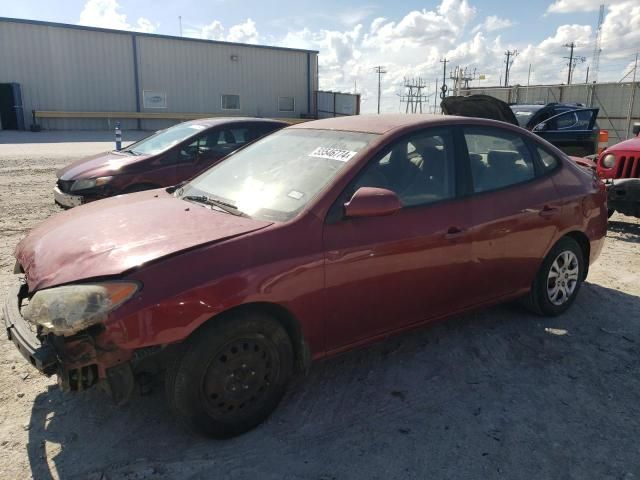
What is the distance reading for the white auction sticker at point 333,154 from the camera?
3.27m

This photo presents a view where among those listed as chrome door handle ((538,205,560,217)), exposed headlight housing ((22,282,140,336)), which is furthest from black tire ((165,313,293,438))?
chrome door handle ((538,205,560,217))

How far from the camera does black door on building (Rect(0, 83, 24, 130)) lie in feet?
83.4

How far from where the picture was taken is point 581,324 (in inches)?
172

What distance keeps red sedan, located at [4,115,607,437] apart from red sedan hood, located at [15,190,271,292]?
1 centimetres

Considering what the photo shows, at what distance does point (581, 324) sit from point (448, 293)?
5.13 ft

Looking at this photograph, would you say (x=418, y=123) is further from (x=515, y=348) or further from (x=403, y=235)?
(x=515, y=348)

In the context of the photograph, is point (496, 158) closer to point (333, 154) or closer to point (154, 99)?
point (333, 154)

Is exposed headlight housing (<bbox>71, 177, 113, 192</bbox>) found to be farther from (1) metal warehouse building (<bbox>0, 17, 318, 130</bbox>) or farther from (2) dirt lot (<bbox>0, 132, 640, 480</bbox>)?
(1) metal warehouse building (<bbox>0, 17, 318, 130</bbox>)

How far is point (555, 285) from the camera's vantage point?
441 cm

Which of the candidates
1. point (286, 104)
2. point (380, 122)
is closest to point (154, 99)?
point (286, 104)

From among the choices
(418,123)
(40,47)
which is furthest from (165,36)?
(418,123)

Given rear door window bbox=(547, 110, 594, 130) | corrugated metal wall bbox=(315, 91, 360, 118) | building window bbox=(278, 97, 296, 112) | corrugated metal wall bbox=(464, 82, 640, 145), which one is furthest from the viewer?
building window bbox=(278, 97, 296, 112)

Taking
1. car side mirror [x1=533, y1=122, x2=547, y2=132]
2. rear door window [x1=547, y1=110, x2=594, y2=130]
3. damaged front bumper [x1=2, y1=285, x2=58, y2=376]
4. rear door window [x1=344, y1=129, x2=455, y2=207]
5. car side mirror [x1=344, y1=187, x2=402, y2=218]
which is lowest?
damaged front bumper [x1=2, y1=285, x2=58, y2=376]

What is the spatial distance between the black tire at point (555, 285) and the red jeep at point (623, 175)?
8.57 feet
